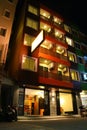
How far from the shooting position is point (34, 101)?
73.3 ft

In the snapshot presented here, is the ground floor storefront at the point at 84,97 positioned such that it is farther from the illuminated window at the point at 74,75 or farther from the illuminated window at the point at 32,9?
the illuminated window at the point at 32,9

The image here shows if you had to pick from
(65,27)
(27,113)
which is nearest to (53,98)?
(27,113)

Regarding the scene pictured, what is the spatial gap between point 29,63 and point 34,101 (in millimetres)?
5764

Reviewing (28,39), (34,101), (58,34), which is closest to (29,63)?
(28,39)

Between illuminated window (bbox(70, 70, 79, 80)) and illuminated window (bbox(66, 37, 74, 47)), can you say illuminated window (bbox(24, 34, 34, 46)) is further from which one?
illuminated window (bbox(66, 37, 74, 47))

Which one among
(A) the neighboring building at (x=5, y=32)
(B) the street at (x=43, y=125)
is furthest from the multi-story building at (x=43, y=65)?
(B) the street at (x=43, y=125)

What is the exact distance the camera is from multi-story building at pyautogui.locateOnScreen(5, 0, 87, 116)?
20.6 meters

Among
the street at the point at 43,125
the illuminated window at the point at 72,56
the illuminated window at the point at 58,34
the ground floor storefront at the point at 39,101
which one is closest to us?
the street at the point at 43,125

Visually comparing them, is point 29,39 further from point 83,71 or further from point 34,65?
point 83,71

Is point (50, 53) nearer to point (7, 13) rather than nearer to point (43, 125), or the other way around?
point (7, 13)

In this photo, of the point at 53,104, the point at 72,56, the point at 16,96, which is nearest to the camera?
the point at 16,96

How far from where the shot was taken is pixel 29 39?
2367 centimetres

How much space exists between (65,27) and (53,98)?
17.3 m

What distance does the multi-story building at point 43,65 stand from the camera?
20.6 metres
